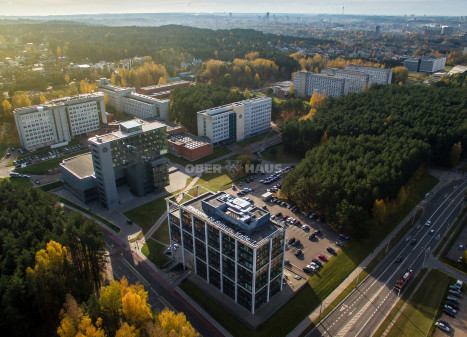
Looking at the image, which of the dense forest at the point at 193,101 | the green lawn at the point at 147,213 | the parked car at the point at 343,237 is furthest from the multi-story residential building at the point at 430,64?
the green lawn at the point at 147,213

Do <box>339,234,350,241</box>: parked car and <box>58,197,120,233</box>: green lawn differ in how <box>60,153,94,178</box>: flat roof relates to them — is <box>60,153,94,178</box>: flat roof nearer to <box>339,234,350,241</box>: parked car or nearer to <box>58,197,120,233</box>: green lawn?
<box>58,197,120,233</box>: green lawn

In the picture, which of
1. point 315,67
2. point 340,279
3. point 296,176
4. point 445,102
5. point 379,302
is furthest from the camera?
point 315,67

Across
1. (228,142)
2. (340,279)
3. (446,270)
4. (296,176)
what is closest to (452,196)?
(446,270)

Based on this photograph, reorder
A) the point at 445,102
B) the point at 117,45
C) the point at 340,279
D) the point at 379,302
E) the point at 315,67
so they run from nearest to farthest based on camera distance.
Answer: the point at 379,302 → the point at 340,279 → the point at 445,102 → the point at 315,67 → the point at 117,45

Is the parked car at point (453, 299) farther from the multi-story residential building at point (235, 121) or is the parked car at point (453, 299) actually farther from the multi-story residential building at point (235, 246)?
the multi-story residential building at point (235, 121)

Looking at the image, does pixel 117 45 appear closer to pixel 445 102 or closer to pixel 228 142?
pixel 228 142

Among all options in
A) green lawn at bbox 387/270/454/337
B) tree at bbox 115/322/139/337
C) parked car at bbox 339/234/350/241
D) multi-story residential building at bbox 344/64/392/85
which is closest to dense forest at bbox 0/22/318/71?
multi-story residential building at bbox 344/64/392/85

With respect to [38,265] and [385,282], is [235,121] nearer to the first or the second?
[385,282]
